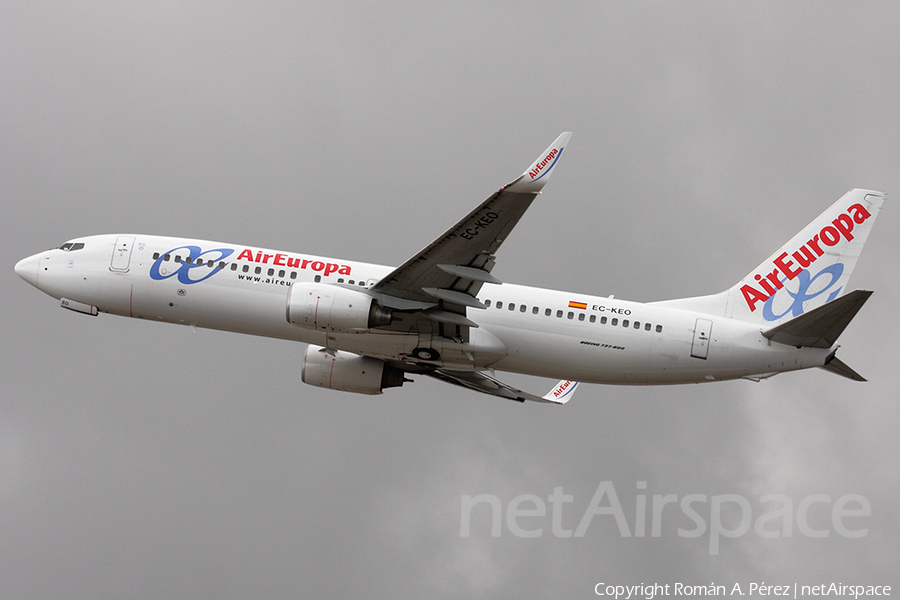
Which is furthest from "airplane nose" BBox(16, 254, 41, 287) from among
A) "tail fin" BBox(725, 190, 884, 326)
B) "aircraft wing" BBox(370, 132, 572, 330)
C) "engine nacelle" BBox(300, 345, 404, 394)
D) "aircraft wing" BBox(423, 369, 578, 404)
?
"tail fin" BBox(725, 190, 884, 326)

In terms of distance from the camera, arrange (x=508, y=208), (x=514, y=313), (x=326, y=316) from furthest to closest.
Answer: (x=514, y=313) → (x=326, y=316) → (x=508, y=208)

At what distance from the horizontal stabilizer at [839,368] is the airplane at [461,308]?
0.05 metres

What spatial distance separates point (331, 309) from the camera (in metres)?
35.4

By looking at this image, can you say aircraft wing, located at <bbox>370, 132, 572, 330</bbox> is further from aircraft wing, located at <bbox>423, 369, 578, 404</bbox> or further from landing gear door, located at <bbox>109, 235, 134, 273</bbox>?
landing gear door, located at <bbox>109, 235, 134, 273</bbox>

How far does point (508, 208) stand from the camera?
30906 millimetres

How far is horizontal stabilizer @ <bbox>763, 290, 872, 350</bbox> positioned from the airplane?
5 cm

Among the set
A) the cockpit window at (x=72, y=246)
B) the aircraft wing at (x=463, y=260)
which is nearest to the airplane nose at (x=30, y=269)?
the cockpit window at (x=72, y=246)

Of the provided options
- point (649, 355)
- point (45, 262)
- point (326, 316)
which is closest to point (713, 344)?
point (649, 355)

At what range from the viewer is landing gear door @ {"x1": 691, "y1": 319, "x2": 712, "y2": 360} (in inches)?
1467

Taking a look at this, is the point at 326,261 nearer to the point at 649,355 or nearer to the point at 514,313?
the point at 514,313

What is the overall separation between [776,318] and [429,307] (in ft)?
45.9

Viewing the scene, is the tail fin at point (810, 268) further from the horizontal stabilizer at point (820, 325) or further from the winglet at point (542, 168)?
the winglet at point (542, 168)

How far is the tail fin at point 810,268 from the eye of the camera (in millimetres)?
39469

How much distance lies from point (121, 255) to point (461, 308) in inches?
572
